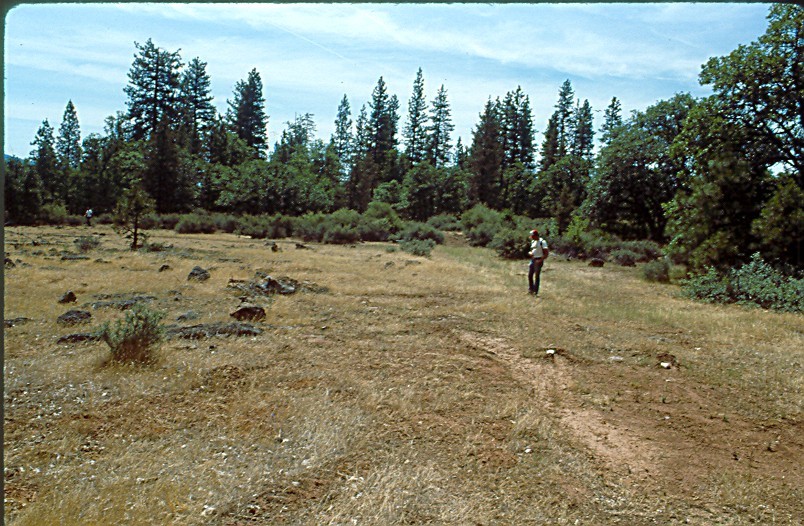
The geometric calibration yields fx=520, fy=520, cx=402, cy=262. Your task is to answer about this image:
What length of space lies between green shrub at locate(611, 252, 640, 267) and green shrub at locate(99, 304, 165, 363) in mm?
21256

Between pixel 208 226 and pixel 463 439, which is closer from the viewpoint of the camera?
pixel 463 439

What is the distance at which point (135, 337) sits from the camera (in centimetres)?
657

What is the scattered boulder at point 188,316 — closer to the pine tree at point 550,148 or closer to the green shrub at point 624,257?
the green shrub at point 624,257

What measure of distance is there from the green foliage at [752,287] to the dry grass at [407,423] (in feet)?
6.52

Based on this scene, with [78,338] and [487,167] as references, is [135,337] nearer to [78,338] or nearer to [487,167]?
[78,338]

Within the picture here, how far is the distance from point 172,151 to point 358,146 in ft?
103

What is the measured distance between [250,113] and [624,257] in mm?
57543

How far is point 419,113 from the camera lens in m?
72.3

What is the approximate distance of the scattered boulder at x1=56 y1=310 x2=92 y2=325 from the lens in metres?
8.27

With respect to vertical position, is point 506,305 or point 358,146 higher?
point 358,146

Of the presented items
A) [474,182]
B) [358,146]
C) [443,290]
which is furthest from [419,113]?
[443,290]

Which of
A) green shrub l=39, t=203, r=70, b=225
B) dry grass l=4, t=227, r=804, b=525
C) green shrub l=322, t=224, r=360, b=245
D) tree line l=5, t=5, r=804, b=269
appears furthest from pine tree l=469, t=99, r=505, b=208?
dry grass l=4, t=227, r=804, b=525

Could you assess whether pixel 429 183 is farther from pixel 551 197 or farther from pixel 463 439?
pixel 463 439

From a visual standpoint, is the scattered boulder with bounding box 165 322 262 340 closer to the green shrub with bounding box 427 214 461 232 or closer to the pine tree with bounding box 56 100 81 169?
the green shrub with bounding box 427 214 461 232
